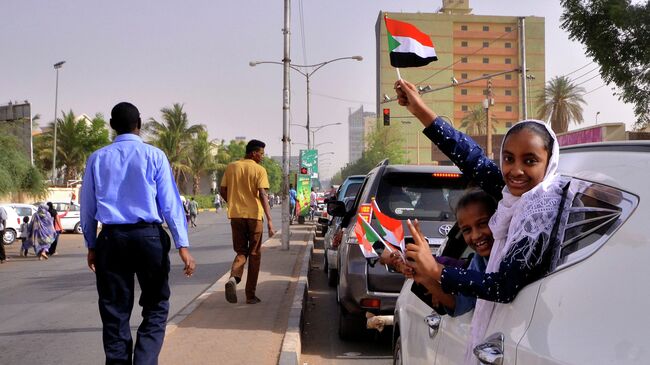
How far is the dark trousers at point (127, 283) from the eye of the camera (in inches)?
186

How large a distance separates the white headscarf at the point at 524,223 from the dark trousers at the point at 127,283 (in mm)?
2761

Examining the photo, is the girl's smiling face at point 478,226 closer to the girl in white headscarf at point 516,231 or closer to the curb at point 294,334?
the girl in white headscarf at point 516,231

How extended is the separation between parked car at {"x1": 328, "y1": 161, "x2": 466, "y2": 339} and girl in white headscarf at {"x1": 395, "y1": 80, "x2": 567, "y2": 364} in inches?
164

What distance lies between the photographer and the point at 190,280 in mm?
13164

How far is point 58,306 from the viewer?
1018 cm

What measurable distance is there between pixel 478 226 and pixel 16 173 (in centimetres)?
4085

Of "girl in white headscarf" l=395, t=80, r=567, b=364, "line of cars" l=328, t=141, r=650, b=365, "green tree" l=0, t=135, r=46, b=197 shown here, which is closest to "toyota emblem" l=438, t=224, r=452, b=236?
"line of cars" l=328, t=141, r=650, b=365

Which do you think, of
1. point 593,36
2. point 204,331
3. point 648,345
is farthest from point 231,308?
point 593,36

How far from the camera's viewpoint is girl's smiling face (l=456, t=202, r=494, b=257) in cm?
290

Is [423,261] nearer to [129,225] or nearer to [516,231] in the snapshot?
[516,231]

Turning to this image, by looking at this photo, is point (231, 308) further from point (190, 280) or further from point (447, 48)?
point (447, 48)

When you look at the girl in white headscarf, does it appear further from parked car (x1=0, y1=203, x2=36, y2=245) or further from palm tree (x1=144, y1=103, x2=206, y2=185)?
palm tree (x1=144, y1=103, x2=206, y2=185)

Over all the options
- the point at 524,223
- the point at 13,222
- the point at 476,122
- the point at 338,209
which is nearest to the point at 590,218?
the point at 524,223

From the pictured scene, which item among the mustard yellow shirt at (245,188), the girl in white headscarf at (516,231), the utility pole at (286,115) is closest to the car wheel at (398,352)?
the girl in white headscarf at (516,231)
